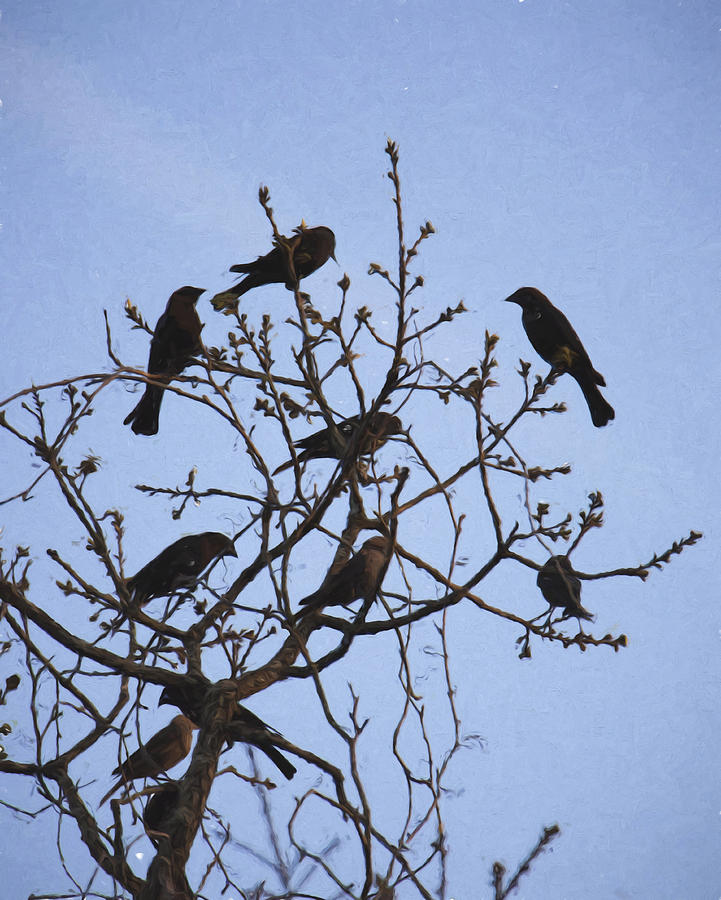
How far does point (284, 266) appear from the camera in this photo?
1.54m

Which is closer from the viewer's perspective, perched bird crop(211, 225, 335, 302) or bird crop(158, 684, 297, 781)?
bird crop(158, 684, 297, 781)

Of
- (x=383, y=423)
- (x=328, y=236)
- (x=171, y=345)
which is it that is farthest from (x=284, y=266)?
(x=383, y=423)

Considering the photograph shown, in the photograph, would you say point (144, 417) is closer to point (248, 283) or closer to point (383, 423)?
point (248, 283)

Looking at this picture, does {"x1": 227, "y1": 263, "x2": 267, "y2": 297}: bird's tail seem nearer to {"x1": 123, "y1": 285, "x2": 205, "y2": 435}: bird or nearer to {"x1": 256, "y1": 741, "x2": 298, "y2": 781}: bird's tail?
{"x1": 123, "y1": 285, "x2": 205, "y2": 435}: bird

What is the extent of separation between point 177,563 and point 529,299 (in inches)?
35.6

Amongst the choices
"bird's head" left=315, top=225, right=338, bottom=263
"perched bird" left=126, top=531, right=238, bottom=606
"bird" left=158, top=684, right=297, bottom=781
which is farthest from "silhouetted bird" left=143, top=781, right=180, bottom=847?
"bird's head" left=315, top=225, right=338, bottom=263

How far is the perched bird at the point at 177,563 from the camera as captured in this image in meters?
1.49

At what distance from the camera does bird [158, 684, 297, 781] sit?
1.31 meters

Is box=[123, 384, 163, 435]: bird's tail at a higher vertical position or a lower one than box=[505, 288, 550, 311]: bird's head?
lower

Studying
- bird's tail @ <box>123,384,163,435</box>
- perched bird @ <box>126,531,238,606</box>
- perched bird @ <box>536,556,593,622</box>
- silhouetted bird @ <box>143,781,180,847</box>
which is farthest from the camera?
bird's tail @ <box>123,384,163,435</box>

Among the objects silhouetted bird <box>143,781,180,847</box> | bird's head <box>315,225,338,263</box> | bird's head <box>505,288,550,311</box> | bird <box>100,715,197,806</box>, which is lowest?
silhouetted bird <box>143,781,180,847</box>

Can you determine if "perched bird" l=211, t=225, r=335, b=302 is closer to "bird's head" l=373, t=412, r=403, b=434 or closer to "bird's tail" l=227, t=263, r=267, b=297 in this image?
"bird's tail" l=227, t=263, r=267, b=297

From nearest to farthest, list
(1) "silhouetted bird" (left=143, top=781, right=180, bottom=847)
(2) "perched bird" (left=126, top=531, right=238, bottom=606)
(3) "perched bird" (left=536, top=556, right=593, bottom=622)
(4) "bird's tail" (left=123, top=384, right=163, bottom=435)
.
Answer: (1) "silhouetted bird" (left=143, top=781, right=180, bottom=847)
(3) "perched bird" (left=536, top=556, right=593, bottom=622)
(2) "perched bird" (left=126, top=531, right=238, bottom=606)
(4) "bird's tail" (left=123, top=384, right=163, bottom=435)

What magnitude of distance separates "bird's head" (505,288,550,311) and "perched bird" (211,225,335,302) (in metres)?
0.43
